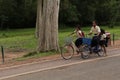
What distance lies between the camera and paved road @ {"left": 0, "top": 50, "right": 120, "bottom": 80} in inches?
445

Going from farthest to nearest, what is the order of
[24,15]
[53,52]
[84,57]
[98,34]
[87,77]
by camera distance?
1. [24,15]
2. [53,52]
3. [98,34]
4. [84,57]
5. [87,77]

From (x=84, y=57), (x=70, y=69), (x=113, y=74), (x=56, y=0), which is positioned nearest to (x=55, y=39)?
(x=56, y=0)

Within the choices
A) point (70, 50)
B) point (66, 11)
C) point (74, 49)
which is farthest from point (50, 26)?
point (66, 11)

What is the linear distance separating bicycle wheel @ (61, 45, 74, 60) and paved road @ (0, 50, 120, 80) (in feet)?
2.74

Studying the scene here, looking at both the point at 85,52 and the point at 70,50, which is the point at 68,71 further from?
the point at 85,52

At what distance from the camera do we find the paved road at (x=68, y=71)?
37.1ft

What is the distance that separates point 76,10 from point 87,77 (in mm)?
63955

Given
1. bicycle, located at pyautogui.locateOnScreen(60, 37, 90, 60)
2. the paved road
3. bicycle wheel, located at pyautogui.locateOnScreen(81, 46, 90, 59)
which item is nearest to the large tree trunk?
bicycle, located at pyautogui.locateOnScreen(60, 37, 90, 60)

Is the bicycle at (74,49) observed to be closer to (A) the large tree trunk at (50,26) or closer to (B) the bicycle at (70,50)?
(B) the bicycle at (70,50)

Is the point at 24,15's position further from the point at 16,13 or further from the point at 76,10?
the point at 76,10

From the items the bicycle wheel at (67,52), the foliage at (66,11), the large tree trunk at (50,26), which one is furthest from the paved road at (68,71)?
the foliage at (66,11)

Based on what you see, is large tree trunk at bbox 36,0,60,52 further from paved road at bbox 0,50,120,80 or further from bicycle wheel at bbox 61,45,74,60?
paved road at bbox 0,50,120,80

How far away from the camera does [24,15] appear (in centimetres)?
7162

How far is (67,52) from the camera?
1636 cm
